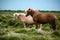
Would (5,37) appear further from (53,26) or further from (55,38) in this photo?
(53,26)

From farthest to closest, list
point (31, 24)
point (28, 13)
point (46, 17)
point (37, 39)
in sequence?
1. point (31, 24)
2. point (28, 13)
3. point (46, 17)
4. point (37, 39)

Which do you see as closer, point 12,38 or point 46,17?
point 12,38

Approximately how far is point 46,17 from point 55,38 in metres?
2.36

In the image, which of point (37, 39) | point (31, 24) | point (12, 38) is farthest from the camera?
point (31, 24)

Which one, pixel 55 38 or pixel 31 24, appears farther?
pixel 31 24

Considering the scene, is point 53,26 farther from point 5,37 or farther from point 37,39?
point 5,37

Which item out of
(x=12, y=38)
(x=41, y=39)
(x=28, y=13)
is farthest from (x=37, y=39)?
(x=28, y=13)

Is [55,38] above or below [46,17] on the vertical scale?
below

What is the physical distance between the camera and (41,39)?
7195 mm

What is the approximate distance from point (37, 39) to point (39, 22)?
363 cm

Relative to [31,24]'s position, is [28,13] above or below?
above

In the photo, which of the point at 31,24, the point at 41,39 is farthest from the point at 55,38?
the point at 31,24

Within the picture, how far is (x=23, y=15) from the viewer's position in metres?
12.9

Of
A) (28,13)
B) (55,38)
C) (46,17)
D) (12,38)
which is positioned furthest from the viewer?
(28,13)
